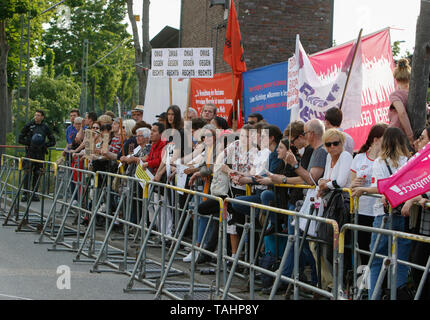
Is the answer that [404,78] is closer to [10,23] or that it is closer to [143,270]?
[143,270]

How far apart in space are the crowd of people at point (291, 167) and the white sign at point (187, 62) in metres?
0.92

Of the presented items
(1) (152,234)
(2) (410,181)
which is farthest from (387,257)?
(1) (152,234)

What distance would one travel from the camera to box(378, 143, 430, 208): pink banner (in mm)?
5848

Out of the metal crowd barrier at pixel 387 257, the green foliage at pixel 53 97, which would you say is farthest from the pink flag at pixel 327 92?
the green foliage at pixel 53 97

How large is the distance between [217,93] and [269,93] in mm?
2318

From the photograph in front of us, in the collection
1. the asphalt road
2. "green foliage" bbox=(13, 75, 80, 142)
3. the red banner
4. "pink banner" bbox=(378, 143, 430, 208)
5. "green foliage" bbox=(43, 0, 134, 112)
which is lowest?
the asphalt road

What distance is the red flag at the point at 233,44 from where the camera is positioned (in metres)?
12.6

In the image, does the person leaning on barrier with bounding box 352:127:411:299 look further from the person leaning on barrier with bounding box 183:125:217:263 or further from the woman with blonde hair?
the person leaning on barrier with bounding box 183:125:217:263

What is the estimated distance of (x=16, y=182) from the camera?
45.9 ft

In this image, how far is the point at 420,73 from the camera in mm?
8234

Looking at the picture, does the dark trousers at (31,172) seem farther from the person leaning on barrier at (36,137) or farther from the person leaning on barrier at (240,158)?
the person leaning on barrier at (240,158)

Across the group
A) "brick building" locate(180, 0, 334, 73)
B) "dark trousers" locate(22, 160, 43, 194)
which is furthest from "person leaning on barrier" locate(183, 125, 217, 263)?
"brick building" locate(180, 0, 334, 73)

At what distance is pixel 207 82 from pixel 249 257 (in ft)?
31.8
